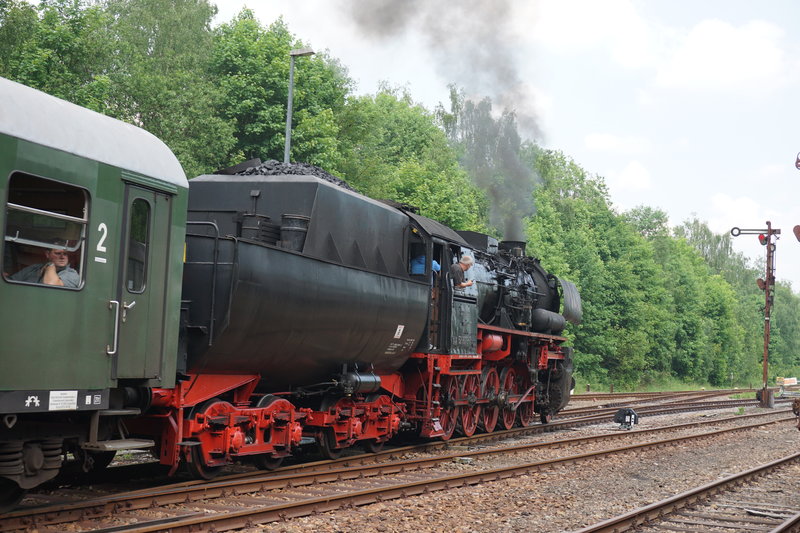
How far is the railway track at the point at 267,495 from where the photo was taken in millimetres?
7535

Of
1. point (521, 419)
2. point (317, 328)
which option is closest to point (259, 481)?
point (317, 328)

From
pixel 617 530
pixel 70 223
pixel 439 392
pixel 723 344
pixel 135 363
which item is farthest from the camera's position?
pixel 723 344

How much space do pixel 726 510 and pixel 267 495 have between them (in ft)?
18.0

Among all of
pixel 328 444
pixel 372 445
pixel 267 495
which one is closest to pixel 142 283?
pixel 267 495

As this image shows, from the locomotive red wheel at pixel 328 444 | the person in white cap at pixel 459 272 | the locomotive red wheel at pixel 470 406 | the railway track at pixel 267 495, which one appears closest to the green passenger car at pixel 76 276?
the railway track at pixel 267 495

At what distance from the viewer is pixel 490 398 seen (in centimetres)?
1739

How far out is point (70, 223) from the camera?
729cm

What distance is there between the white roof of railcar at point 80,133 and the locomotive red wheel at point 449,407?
787 cm

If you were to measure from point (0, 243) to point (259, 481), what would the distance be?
174 inches

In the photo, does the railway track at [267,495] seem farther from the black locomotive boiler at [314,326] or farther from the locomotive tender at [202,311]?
the black locomotive boiler at [314,326]

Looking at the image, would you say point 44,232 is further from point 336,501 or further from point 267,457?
point 267,457

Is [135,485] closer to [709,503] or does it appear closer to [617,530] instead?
[617,530]

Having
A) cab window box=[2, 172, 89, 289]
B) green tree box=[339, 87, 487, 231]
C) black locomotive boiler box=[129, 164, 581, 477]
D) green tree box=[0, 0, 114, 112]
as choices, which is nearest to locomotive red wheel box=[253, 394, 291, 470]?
black locomotive boiler box=[129, 164, 581, 477]

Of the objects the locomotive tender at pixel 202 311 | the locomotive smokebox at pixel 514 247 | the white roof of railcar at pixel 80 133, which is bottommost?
the locomotive tender at pixel 202 311
